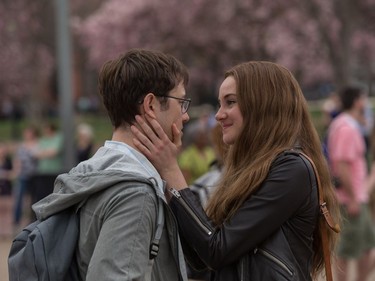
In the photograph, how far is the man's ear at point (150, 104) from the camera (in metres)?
2.88

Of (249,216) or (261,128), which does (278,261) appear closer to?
(249,216)

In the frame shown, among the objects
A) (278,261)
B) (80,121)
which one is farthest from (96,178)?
(80,121)

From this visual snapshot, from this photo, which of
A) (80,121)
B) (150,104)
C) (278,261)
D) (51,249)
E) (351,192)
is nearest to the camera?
(51,249)

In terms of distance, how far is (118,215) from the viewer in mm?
2668

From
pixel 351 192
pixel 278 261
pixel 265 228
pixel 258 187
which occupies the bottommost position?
pixel 351 192

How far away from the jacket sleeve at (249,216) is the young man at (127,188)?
8.9 inches

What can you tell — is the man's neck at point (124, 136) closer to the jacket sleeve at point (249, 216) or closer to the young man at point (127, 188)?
the young man at point (127, 188)

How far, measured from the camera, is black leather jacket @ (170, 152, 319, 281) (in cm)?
309

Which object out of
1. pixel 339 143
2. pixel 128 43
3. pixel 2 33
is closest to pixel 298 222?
pixel 339 143

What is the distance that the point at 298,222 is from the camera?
3.17 m

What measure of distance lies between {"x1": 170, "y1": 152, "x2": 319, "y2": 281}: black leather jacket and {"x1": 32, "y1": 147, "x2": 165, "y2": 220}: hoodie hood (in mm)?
276

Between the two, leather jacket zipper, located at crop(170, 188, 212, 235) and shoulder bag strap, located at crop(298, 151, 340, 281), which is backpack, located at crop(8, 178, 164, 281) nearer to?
leather jacket zipper, located at crop(170, 188, 212, 235)

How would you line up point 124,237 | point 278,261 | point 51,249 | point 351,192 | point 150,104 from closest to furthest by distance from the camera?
point 124,237, point 51,249, point 150,104, point 278,261, point 351,192

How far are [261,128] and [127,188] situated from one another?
733 mm
